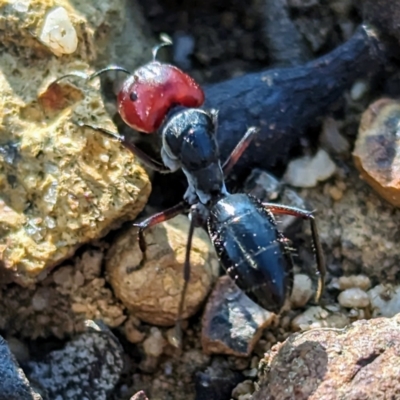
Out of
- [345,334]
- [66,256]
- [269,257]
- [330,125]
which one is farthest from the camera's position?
[330,125]

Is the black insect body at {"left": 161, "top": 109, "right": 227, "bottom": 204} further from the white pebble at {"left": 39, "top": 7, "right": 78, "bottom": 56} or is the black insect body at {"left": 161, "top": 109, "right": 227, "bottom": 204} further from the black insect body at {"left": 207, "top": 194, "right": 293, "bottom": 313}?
the white pebble at {"left": 39, "top": 7, "right": 78, "bottom": 56}

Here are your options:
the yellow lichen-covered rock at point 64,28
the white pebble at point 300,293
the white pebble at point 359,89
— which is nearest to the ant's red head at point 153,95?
the yellow lichen-covered rock at point 64,28

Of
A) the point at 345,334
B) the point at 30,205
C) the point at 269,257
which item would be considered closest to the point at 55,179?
the point at 30,205

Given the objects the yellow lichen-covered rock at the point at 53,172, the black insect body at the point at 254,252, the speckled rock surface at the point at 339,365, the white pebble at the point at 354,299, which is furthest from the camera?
the white pebble at the point at 354,299

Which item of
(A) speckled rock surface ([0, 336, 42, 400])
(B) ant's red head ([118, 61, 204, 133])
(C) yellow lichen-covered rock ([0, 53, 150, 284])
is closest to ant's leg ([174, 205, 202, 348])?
(C) yellow lichen-covered rock ([0, 53, 150, 284])

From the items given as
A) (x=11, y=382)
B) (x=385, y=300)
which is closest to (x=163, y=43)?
Result: (x=385, y=300)

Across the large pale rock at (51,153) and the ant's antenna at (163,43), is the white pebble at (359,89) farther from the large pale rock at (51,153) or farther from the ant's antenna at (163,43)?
the large pale rock at (51,153)

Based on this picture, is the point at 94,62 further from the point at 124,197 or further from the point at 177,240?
the point at 177,240
